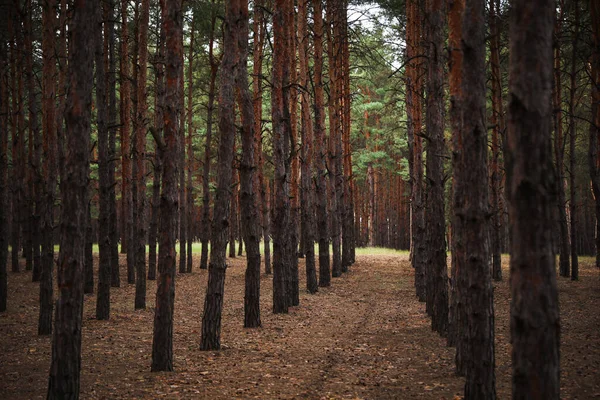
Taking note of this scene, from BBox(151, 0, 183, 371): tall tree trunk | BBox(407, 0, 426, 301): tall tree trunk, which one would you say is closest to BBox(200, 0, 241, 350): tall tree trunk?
BBox(151, 0, 183, 371): tall tree trunk

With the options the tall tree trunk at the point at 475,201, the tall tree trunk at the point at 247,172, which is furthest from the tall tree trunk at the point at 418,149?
the tall tree trunk at the point at 475,201

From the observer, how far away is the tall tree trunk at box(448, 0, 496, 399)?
19.1 feet

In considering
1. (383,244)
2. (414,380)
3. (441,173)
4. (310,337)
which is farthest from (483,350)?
(383,244)

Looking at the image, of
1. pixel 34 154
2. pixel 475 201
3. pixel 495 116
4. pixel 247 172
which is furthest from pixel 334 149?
pixel 475 201

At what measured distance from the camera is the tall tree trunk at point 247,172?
1116cm

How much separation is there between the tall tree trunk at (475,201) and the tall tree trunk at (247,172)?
5850mm

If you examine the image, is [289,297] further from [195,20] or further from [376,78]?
[376,78]

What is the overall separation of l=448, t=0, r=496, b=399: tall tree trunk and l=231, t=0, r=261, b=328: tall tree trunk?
19.2ft

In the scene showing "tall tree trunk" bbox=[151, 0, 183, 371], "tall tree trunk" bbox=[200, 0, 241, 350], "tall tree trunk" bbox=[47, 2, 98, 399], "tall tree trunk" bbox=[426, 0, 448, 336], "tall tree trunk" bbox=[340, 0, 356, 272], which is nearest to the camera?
"tall tree trunk" bbox=[47, 2, 98, 399]

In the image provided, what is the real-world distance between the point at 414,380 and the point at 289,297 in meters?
7.85

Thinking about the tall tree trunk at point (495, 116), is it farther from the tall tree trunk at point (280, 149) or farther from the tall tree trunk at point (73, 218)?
the tall tree trunk at point (73, 218)

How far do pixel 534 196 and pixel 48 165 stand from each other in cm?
1012

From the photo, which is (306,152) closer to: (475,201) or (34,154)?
(34,154)

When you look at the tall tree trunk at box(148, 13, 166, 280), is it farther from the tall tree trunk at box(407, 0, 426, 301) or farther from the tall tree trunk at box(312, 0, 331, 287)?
the tall tree trunk at box(407, 0, 426, 301)
